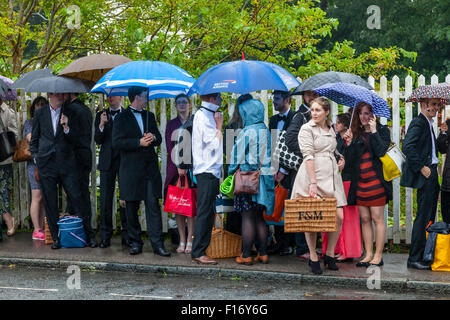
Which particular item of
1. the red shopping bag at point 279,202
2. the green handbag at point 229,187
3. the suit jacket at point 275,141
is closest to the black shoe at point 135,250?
the green handbag at point 229,187

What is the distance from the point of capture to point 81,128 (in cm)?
879

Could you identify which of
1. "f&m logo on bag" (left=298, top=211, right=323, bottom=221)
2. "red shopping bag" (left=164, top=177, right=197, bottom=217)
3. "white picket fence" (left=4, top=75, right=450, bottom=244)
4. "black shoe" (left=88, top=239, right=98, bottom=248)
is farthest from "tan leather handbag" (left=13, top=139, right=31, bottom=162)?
"f&m logo on bag" (left=298, top=211, right=323, bottom=221)

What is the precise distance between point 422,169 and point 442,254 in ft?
3.22

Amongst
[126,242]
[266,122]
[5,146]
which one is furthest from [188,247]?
[5,146]

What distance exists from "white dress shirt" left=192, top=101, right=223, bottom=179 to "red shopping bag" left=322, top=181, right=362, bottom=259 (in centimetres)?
164

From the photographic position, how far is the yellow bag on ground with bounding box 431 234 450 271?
24.0 ft

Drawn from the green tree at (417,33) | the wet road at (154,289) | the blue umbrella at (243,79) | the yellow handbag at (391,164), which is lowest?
the wet road at (154,289)

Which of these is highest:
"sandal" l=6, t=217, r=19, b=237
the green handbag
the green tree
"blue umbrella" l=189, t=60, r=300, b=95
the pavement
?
the green tree

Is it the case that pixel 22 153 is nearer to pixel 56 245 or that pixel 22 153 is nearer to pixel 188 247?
pixel 56 245

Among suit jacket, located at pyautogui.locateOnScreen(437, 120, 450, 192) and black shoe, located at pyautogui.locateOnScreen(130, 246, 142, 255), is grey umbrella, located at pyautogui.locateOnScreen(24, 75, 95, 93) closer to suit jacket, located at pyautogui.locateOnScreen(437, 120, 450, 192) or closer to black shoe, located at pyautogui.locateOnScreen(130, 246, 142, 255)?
black shoe, located at pyautogui.locateOnScreen(130, 246, 142, 255)

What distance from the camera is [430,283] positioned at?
6.75 metres

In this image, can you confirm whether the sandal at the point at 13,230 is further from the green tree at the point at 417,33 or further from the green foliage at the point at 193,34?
the green tree at the point at 417,33

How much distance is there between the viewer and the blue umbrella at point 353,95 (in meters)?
7.16

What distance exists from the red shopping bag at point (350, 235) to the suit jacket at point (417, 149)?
0.81m
